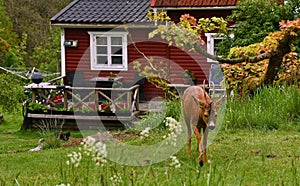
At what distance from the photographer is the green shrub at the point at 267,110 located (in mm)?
10289

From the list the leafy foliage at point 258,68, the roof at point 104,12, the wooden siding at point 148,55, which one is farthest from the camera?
the roof at point 104,12

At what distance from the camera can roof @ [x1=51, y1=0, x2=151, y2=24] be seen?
70.3 feet

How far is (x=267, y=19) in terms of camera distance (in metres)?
15.8

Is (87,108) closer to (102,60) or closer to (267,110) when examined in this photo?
(267,110)

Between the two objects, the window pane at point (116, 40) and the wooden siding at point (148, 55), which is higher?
the window pane at point (116, 40)

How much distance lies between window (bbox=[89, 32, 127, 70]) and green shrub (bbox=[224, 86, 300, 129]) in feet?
35.9

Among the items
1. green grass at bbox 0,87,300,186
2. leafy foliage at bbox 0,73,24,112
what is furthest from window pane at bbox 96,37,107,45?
green grass at bbox 0,87,300,186

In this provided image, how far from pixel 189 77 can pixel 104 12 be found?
3.97 metres

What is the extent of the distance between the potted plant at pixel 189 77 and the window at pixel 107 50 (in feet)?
7.50

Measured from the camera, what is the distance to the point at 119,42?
869 inches

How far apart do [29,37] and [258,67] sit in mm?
24215

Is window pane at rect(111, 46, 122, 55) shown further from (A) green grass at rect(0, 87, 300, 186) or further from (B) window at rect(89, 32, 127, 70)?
(A) green grass at rect(0, 87, 300, 186)

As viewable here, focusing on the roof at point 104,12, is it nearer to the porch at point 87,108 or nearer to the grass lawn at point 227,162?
the porch at point 87,108

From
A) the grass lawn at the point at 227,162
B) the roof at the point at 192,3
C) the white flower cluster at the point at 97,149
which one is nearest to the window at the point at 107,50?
the roof at the point at 192,3
